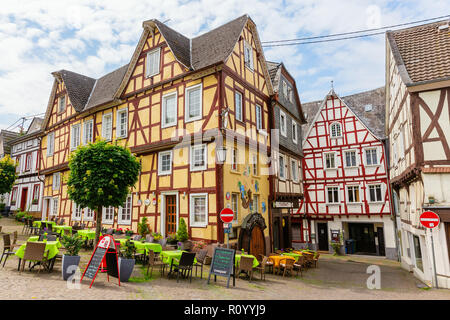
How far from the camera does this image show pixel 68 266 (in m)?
7.91

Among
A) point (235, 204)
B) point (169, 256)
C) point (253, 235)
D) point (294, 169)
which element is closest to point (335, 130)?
point (294, 169)

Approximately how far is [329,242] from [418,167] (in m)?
14.3

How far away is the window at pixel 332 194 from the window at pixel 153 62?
54.1 feet

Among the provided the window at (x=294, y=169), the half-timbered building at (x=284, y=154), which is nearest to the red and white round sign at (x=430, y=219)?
the half-timbered building at (x=284, y=154)

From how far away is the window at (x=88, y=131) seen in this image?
19.1 m

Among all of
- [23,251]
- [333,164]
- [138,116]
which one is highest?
[138,116]

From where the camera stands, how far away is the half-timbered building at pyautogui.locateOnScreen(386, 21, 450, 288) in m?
10.3

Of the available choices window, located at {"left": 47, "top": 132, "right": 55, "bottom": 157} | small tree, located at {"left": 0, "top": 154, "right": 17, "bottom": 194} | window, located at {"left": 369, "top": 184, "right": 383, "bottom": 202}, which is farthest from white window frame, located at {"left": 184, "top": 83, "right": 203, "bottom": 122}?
window, located at {"left": 369, "top": 184, "right": 383, "bottom": 202}

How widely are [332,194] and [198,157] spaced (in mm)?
14732

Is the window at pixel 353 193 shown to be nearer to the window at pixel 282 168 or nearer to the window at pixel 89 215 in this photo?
the window at pixel 282 168

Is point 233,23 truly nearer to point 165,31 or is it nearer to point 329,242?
point 165,31

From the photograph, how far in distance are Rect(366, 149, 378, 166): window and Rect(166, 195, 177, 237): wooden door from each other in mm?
16270

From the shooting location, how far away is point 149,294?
7.32 m
